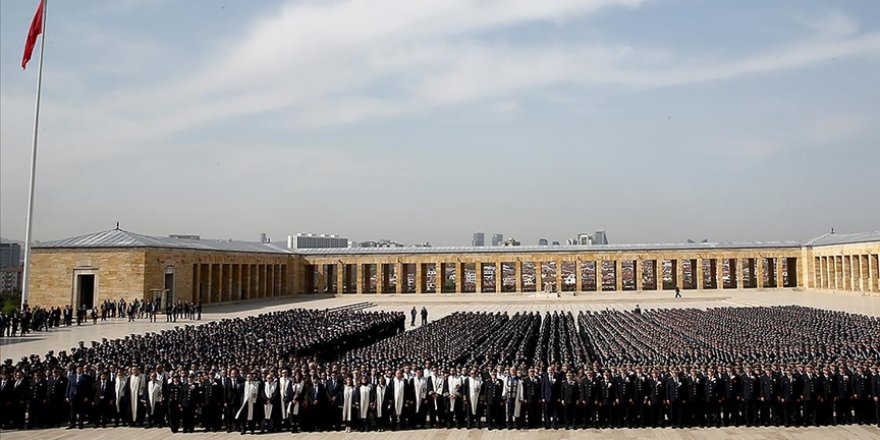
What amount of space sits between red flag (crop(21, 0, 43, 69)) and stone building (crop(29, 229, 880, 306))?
36.9ft

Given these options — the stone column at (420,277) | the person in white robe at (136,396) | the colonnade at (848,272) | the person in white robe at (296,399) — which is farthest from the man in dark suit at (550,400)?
the stone column at (420,277)

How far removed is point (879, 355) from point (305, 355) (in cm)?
1418

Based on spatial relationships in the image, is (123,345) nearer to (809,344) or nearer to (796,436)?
(796,436)

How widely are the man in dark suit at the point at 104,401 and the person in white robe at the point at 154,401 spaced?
0.64 meters

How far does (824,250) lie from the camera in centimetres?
5175

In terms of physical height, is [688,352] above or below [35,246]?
below

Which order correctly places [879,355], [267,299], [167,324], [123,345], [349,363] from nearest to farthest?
[349,363]
[879,355]
[123,345]
[167,324]
[267,299]

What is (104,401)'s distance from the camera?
38.3 feet

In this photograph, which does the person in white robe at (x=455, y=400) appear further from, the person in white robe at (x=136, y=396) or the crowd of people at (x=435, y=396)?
the person in white robe at (x=136, y=396)

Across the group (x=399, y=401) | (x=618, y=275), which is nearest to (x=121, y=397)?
(x=399, y=401)

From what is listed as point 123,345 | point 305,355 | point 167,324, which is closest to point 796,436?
point 305,355

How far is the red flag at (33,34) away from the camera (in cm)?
2641

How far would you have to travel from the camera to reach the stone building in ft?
114

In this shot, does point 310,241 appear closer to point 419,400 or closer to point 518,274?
point 518,274
